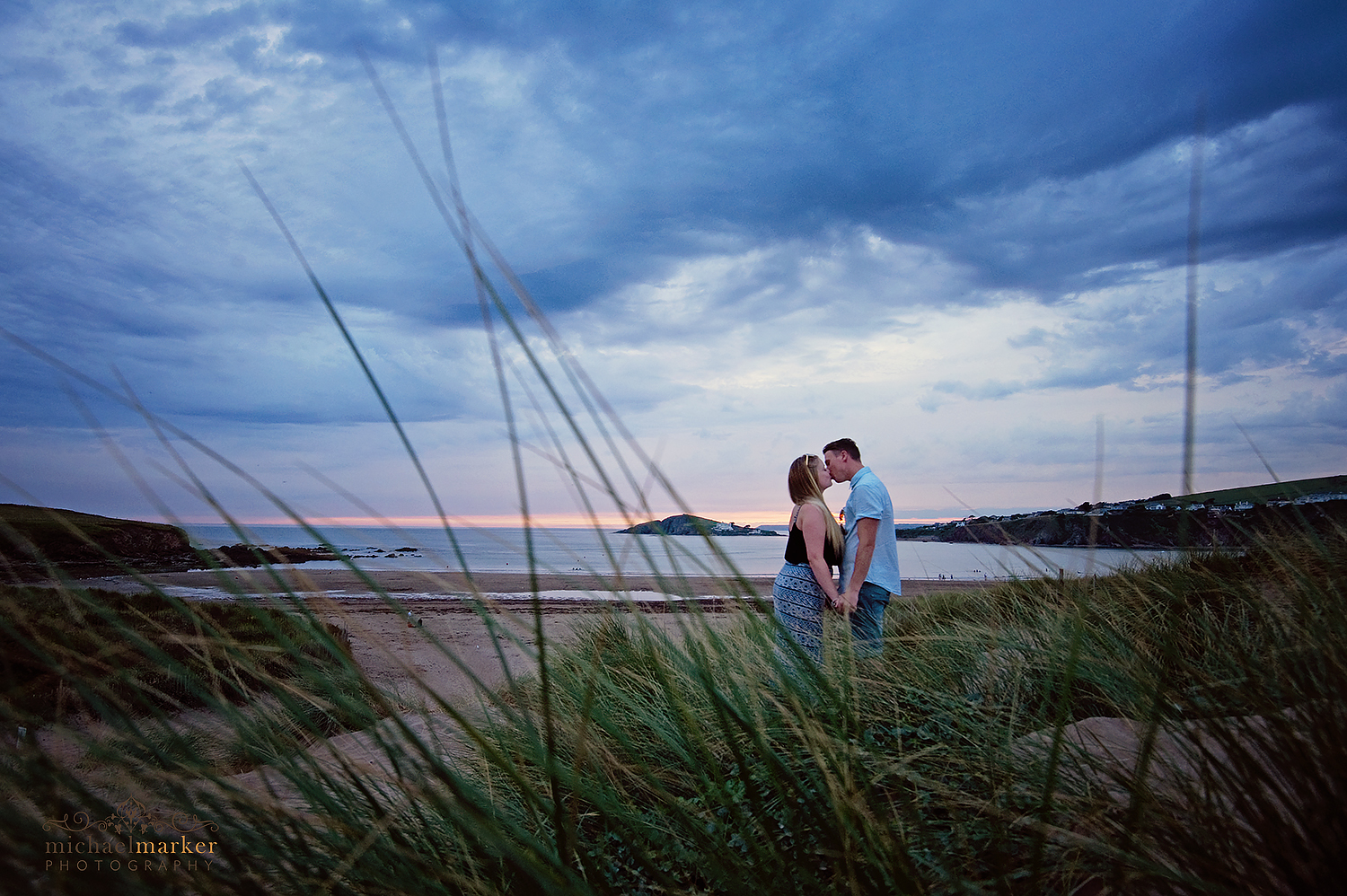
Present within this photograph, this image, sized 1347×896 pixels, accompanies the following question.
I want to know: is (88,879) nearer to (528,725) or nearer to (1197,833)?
(528,725)

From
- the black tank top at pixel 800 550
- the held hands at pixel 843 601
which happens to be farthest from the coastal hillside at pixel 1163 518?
the black tank top at pixel 800 550

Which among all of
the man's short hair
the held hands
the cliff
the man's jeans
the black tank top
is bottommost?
the man's jeans

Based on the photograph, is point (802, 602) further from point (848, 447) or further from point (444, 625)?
point (444, 625)

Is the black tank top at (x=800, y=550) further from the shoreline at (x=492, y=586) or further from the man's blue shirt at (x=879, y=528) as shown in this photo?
the shoreline at (x=492, y=586)

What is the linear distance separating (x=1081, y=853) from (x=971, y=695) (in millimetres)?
1341

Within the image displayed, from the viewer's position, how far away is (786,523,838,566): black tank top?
459cm

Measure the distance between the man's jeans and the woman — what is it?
0.70ft

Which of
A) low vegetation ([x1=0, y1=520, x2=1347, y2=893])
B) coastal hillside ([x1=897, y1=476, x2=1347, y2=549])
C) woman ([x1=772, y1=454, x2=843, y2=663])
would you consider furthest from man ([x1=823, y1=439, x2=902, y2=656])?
low vegetation ([x1=0, y1=520, x2=1347, y2=893])

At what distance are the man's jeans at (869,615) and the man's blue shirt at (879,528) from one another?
7cm

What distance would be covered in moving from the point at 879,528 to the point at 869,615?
0.63m

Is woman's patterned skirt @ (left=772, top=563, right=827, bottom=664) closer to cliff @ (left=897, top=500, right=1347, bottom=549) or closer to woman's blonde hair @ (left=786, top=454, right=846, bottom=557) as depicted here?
woman's blonde hair @ (left=786, top=454, right=846, bottom=557)

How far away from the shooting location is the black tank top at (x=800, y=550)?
4586 millimetres

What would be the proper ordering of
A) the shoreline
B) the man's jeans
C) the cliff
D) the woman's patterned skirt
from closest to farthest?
the shoreline, the cliff, the man's jeans, the woman's patterned skirt

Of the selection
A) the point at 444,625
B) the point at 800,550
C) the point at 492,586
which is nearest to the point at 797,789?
the point at 800,550
